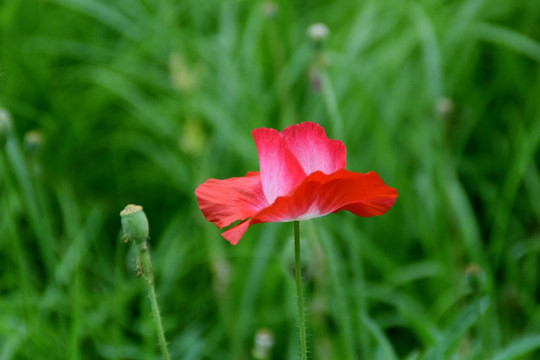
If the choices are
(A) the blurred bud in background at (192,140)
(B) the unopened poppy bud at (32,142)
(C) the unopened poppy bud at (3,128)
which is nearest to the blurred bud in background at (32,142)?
(B) the unopened poppy bud at (32,142)

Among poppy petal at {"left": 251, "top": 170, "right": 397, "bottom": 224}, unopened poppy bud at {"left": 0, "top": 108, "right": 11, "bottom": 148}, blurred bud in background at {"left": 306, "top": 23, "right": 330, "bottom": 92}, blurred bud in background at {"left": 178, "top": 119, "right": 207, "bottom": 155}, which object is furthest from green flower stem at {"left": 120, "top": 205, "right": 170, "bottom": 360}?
blurred bud in background at {"left": 178, "top": 119, "right": 207, "bottom": 155}

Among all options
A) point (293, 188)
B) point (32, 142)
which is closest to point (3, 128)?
point (32, 142)

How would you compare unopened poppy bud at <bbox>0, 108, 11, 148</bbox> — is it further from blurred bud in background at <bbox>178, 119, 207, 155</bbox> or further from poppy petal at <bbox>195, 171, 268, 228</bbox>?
blurred bud in background at <bbox>178, 119, 207, 155</bbox>

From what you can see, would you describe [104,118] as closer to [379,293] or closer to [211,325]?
[211,325]

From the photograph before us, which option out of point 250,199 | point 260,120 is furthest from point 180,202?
point 250,199

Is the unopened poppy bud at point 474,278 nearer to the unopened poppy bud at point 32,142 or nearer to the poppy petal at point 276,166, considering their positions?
the poppy petal at point 276,166

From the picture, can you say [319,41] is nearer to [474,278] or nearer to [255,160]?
[474,278]
